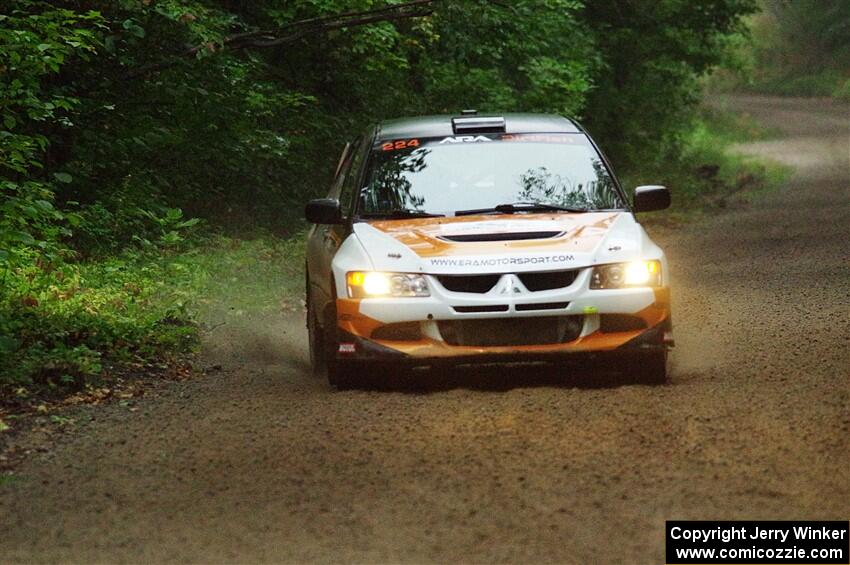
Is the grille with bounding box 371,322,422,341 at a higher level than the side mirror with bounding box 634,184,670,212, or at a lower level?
A: lower

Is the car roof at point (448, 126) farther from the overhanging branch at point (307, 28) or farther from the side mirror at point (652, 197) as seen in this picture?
the overhanging branch at point (307, 28)

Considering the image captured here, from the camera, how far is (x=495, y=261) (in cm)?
833

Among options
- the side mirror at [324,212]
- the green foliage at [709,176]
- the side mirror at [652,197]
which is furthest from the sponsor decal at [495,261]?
the green foliage at [709,176]

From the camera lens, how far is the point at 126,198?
14.9 m

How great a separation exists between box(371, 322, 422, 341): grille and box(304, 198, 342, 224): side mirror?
46.6 inches

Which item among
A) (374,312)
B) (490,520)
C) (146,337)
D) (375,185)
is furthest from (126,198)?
(490,520)

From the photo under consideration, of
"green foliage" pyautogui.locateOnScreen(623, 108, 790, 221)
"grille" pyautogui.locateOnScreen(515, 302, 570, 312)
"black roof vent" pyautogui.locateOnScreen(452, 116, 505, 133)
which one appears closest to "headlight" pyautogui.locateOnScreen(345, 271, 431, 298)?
"grille" pyautogui.locateOnScreen(515, 302, 570, 312)

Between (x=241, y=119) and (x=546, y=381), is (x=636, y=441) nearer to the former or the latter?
(x=546, y=381)

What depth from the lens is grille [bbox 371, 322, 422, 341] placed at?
8.41m

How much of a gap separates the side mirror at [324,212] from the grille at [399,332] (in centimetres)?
118

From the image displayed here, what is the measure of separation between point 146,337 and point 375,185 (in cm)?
240

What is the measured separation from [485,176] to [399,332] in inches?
62.0

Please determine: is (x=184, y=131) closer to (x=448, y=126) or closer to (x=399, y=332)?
(x=448, y=126)

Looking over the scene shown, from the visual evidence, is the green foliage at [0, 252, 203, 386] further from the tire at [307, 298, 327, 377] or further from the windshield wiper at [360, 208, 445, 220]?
the windshield wiper at [360, 208, 445, 220]
